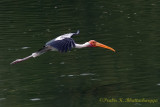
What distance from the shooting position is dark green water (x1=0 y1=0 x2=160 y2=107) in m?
14.5

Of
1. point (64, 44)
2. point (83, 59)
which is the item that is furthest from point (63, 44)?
point (83, 59)

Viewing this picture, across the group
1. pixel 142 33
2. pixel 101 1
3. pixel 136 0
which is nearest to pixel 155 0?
pixel 136 0

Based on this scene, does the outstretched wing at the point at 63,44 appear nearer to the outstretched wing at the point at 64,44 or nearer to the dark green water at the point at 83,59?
the outstretched wing at the point at 64,44

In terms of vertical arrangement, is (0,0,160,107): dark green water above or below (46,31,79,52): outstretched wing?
below

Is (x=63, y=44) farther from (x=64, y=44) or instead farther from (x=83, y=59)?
(x=83, y=59)

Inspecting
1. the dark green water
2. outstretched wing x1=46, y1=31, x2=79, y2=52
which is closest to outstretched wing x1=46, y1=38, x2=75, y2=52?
outstretched wing x1=46, y1=31, x2=79, y2=52

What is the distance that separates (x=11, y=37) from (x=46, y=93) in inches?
359

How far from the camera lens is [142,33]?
23.2 meters

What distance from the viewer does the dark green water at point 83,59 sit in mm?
14531

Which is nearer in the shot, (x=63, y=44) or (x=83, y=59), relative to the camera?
(x=63, y=44)

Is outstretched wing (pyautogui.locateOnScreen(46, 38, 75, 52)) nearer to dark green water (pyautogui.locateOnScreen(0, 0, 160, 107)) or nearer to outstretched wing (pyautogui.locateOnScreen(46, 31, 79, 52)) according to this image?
outstretched wing (pyautogui.locateOnScreen(46, 31, 79, 52))

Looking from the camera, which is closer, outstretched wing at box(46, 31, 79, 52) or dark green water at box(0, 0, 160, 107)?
outstretched wing at box(46, 31, 79, 52)

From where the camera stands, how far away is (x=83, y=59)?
19.1 metres

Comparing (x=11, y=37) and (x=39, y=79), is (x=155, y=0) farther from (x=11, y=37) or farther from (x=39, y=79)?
(x=39, y=79)
